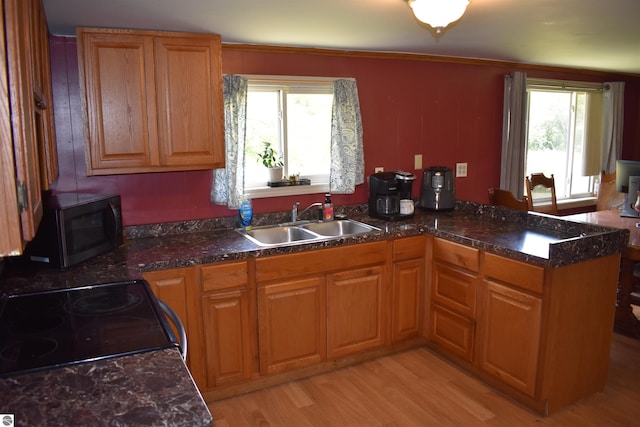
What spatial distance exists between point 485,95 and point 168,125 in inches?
109

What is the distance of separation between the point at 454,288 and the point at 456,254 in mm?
221

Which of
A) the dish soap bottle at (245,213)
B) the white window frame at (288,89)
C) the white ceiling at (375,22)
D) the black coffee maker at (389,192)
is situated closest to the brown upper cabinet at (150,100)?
the white ceiling at (375,22)

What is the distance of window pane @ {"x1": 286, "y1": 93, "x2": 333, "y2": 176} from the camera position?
3.44m

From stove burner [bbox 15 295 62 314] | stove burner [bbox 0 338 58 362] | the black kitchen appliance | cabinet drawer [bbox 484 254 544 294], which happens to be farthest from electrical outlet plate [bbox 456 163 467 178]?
stove burner [bbox 0 338 58 362]

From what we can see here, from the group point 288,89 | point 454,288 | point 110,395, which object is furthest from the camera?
point 288,89

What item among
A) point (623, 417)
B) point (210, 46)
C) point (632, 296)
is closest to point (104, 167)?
point (210, 46)

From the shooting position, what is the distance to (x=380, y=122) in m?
3.66

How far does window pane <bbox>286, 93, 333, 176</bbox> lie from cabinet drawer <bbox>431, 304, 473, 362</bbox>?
51.5 inches

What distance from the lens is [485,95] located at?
4.15m

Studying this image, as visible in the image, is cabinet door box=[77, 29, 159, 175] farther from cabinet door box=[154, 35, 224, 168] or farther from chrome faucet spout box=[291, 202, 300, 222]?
chrome faucet spout box=[291, 202, 300, 222]

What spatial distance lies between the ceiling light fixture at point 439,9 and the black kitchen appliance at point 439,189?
5.27ft

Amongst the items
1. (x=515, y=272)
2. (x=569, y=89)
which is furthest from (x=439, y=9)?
(x=569, y=89)

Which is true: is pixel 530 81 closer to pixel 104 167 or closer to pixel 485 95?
pixel 485 95

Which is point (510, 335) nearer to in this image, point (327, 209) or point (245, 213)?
point (327, 209)
